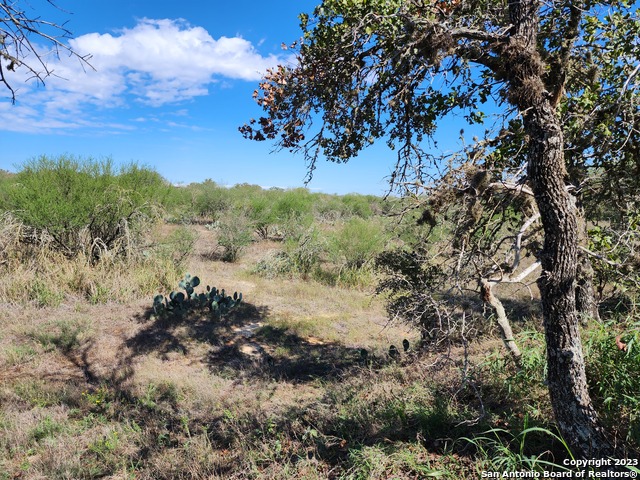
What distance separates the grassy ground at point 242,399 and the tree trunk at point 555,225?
1.24 feet

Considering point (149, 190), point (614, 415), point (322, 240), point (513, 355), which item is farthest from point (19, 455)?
point (322, 240)

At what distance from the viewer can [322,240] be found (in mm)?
12203

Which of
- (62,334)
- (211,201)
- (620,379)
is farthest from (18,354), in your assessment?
(211,201)

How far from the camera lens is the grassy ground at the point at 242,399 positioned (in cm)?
298

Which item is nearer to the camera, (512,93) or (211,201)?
(512,93)

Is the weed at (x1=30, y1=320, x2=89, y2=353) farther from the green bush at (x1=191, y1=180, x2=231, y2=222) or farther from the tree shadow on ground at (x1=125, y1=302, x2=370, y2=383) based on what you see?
the green bush at (x1=191, y1=180, x2=231, y2=222)

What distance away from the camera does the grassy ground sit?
117 inches

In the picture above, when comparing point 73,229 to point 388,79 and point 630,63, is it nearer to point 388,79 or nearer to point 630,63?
point 388,79

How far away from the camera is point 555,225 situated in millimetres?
2246

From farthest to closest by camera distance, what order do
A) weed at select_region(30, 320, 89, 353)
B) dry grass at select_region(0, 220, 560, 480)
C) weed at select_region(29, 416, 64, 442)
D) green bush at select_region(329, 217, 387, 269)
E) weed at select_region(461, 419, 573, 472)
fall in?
green bush at select_region(329, 217, 387, 269) < weed at select_region(30, 320, 89, 353) < weed at select_region(29, 416, 64, 442) < dry grass at select_region(0, 220, 560, 480) < weed at select_region(461, 419, 573, 472)

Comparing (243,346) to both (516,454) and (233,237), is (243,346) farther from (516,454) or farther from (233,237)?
(233,237)

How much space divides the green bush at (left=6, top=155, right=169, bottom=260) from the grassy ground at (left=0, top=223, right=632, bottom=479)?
1.89 metres

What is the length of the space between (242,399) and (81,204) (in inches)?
270

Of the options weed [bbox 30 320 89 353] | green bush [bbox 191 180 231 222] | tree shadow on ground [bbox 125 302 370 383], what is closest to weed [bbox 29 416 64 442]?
tree shadow on ground [bbox 125 302 370 383]
